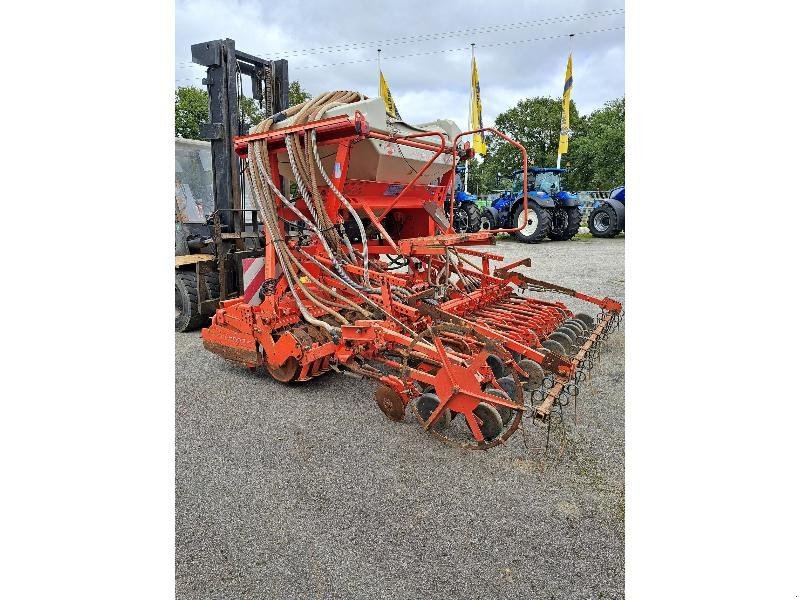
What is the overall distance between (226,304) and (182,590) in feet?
8.96

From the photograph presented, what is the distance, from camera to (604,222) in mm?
15164

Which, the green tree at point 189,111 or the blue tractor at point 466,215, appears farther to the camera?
the blue tractor at point 466,215

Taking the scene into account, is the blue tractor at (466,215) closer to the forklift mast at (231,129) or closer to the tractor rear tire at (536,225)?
the tractor rear tire at (536,225)

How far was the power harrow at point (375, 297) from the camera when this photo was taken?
130 inches

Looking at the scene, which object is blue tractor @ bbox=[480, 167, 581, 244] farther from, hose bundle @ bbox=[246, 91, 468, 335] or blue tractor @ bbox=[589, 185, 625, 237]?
hose bundle @ bbox=[246, 91, 468, 335]

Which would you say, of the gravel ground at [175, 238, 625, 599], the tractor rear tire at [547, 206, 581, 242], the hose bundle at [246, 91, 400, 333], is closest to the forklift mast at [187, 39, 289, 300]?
the hose bundle at [246, 91, 400, 333]

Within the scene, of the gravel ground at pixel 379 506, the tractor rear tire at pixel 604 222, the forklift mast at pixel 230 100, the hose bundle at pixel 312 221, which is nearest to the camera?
the gravel ground at pixel 379 506

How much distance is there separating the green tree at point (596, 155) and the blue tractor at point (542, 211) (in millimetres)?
977

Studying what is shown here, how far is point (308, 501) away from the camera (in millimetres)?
2555

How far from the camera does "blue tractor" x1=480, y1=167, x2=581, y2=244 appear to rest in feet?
46.8

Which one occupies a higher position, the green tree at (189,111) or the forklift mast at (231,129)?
the green tree at (189,111)

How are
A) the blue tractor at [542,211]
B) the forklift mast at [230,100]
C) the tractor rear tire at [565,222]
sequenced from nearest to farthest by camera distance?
the forklift mast at [230,100], the blue tractor at [542,211], the tractor rear tire at [565,222]

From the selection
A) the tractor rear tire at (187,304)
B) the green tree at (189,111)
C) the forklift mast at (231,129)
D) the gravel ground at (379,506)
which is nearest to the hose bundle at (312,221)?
the gravel ground at (379,506)

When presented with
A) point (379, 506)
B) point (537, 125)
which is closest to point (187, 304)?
point (379, 506)
